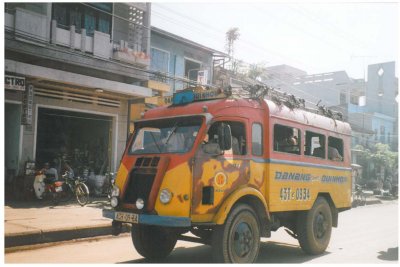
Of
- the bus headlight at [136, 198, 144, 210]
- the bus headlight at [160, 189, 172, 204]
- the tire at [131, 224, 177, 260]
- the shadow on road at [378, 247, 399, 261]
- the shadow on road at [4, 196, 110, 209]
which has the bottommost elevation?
the shadow on road at [378, 247, 399, 261]

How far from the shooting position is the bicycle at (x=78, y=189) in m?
13.1

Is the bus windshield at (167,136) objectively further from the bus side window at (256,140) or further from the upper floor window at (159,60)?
the upper floor window at (159,60)

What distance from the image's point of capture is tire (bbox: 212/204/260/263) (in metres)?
5.71

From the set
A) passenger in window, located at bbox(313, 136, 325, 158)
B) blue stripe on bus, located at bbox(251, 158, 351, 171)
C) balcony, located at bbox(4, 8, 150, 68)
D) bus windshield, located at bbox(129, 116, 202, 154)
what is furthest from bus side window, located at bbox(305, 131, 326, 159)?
balcony, located at bbox(4, 8, 150, 68)

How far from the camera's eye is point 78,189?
1320 cm

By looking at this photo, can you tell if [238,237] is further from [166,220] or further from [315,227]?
[315,227]

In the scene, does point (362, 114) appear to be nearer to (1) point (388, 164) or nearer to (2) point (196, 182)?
(1) point (388, 164)

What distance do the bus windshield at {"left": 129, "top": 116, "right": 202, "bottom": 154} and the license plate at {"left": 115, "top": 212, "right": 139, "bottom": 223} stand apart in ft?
3.49

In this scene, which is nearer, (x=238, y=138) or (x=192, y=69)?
(x=238, y=138)

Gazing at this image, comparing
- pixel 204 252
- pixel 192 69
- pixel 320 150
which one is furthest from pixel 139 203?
pixel 192 69

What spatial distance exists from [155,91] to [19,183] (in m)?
7.83

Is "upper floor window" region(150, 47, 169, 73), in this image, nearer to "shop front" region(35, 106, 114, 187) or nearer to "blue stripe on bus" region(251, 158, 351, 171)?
"shop front" region(35, 106, 114, 187)

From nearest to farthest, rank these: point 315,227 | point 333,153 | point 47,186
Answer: point 315,227 → point 333,153 → point 47,186

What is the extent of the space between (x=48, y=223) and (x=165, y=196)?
15.7 feet
